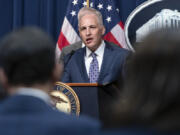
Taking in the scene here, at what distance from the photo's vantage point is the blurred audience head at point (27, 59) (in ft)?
3.46

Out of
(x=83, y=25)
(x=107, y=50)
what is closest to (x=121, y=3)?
(x=83, y=25)

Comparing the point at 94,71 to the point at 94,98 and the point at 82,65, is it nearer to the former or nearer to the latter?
the point at 82,65

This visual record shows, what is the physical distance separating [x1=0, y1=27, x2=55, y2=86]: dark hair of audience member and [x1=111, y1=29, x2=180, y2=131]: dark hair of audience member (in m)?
0.25

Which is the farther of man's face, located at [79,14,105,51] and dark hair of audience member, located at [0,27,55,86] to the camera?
man's face, located at [79,14,105,51]

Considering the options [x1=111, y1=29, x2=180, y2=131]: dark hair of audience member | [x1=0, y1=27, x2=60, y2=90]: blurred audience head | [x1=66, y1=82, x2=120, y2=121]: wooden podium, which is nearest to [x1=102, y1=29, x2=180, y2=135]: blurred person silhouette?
[x1=111, y1=29, x2=180, y2=131]: dark hair of audience member

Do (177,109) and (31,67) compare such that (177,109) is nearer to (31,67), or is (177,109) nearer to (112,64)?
(31,67)

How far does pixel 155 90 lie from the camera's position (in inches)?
37.3

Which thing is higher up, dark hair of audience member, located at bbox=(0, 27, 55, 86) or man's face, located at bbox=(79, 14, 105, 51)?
man's face, located at bbox=(79, 14, 105, 51)

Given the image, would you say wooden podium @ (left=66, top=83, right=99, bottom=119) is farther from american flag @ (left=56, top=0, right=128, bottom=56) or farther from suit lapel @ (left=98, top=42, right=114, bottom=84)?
american flag @ (left=56, top=0, right=128, bottom=56)

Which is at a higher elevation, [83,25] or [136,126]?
[83,25]

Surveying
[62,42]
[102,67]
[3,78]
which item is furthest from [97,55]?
[3,78]

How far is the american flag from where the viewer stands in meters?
4.40

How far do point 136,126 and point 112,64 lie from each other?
2166 mm

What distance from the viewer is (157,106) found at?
0.95m
